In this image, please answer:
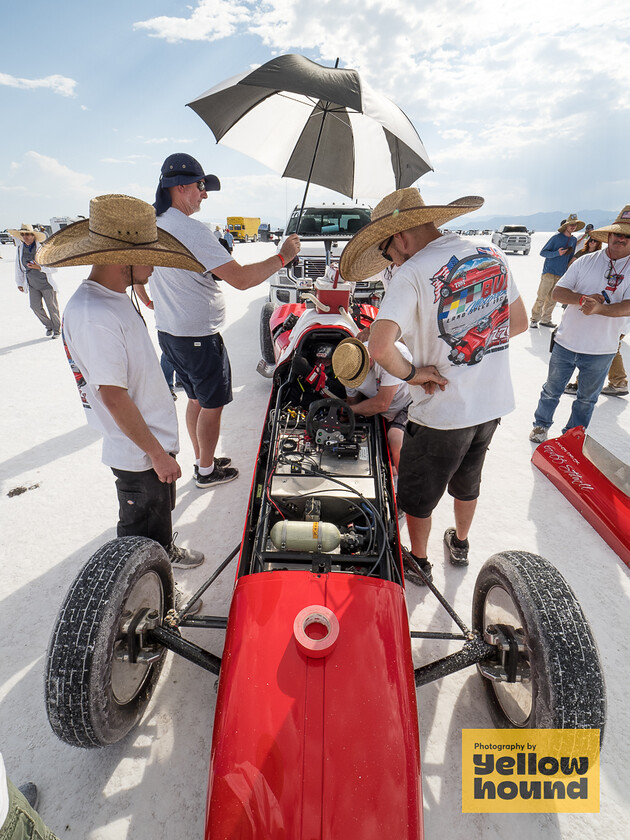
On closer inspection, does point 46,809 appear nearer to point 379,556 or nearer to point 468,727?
point 379,556

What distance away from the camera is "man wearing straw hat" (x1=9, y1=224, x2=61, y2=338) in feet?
21.9

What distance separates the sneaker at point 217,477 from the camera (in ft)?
11.4

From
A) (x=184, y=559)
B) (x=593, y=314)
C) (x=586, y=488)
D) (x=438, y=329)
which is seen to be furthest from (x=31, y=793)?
(x=593, y=314)

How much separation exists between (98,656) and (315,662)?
79 centimetres

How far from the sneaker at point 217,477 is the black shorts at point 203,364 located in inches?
27.0

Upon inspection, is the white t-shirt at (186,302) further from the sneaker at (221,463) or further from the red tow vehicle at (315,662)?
the red tow vehicle at (315,662)

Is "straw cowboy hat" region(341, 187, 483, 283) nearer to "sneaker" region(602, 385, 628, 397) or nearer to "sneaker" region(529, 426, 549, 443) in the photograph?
"sneaker" region(529, 426, 549, 443)

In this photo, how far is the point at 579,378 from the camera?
12.1ft

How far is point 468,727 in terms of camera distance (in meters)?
1.85

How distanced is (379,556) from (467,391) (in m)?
0.88

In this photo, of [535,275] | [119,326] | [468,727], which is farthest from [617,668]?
[535,275]

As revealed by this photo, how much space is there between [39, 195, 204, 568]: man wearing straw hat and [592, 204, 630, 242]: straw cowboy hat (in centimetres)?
320

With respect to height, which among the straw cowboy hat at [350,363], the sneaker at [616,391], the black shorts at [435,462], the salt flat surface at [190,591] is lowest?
the salt flat surface at [190,591]

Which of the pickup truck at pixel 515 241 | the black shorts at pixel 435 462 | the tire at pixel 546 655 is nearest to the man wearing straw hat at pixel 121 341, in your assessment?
the black shorts at pixel 435 462
